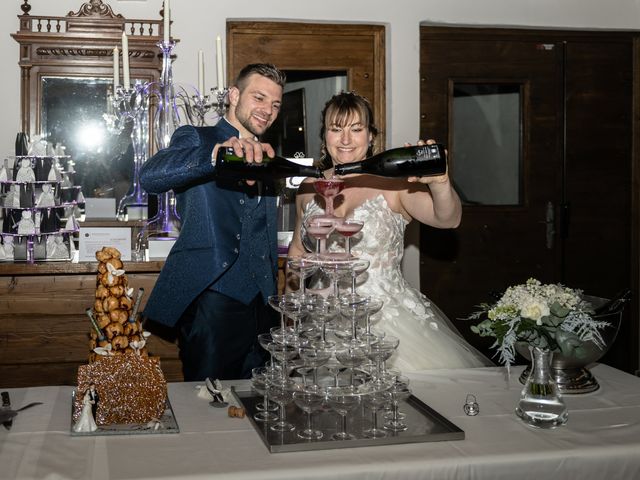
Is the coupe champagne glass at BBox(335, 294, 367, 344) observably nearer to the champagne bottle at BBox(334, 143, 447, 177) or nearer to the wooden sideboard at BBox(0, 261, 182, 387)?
the champagne bottle at BBox(334, 143, 447, 177)

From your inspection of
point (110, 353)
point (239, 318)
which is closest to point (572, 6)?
point (239, 318)

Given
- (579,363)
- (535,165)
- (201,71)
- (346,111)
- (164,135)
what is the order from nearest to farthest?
(579,363) < (346,111) < (201,71) < (164,135) < (535,165)

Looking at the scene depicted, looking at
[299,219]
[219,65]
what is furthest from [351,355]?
[219,65]

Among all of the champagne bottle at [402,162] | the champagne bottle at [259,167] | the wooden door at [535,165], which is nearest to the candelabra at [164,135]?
the wooden door at [535,165]

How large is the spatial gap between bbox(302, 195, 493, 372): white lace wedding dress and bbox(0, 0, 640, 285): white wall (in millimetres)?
1265

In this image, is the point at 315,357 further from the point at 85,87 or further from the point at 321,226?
the point at 85,87

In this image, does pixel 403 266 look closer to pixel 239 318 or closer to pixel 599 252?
pixel 599 252

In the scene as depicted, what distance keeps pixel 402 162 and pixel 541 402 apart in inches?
27.8

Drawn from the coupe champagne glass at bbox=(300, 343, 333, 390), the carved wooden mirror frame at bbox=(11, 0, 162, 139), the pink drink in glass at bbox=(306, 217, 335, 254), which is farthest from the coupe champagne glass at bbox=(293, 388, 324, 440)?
the carved wooden mirror frame at bbox=(11, 0, 162, 139)

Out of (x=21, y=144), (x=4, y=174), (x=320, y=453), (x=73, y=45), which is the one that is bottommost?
(x=320, y=453)

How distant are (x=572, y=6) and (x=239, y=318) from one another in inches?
112

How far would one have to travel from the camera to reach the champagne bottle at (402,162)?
207 cm

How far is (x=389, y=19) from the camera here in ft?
13.6

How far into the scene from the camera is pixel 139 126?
3.93 metres
